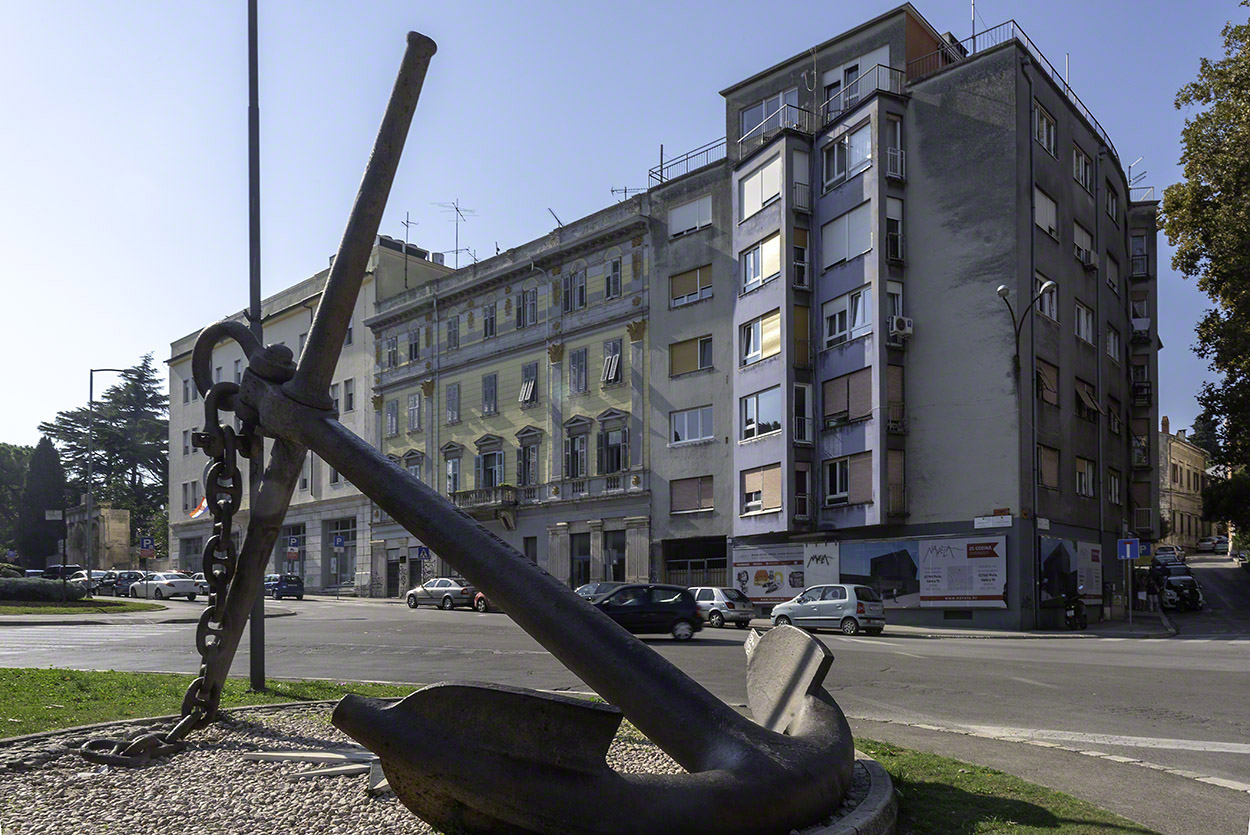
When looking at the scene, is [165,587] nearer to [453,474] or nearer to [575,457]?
[453,474]

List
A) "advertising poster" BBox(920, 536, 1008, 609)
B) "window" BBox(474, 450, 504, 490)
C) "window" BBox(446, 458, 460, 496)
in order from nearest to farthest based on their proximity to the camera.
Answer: "advertising poster" BBox(920, 536, 1008, 609) < "window" BBox(474, 450, 504, 490) < "window" BBox(446, 458, 460, 496)

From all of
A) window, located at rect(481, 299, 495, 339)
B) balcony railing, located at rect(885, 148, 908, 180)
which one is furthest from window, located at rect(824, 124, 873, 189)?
window, located at rect(481, 299, 495, 339)

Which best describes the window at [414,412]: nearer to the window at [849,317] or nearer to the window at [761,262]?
the window at [761,262]

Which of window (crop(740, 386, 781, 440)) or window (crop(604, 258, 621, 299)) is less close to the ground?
window (crop(604, 258, 621, 299))

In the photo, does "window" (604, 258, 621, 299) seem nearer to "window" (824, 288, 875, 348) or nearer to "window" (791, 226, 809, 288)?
"window" (791, 226, 809, 288)

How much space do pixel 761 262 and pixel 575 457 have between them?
12.4 metres

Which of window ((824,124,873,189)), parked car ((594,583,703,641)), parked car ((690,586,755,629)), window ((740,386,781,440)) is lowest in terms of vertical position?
parked car ((690,586,755,629))

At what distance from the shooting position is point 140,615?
32.6m

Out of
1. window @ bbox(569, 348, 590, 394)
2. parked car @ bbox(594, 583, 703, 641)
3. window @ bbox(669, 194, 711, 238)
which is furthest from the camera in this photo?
window @ bbox(569, 348, 590, 394)

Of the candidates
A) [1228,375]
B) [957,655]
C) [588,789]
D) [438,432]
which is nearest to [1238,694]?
[957,655]

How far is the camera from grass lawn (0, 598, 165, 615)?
31328mm

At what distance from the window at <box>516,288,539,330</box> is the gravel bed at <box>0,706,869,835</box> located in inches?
1552

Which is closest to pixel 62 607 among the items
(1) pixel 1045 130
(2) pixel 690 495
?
(2) pixel 690 495

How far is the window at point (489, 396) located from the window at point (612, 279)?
8410mm
